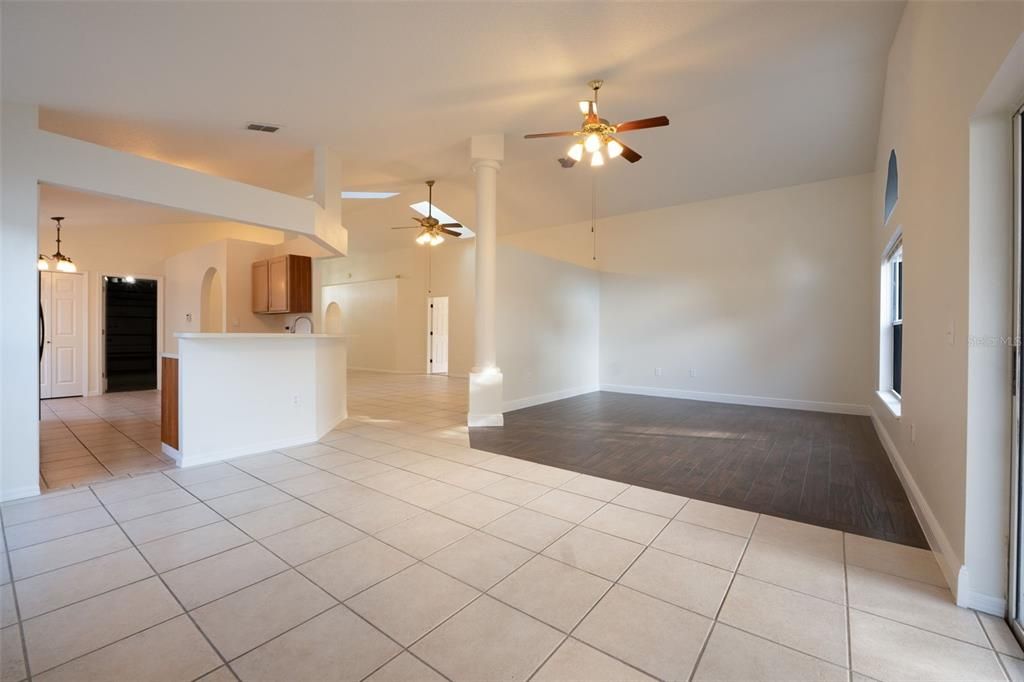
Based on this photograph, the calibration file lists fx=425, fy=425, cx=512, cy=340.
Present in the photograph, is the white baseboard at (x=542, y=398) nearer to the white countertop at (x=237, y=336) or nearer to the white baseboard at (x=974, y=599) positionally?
the white countertop at (x=237, y=336)

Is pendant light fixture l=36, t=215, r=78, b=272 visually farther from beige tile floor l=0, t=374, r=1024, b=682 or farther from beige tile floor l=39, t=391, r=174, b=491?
beige tile floor l=0, t=374, r=1024, b=682

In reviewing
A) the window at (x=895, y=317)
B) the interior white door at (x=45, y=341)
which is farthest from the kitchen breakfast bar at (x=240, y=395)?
the window at (x=895, y=317)

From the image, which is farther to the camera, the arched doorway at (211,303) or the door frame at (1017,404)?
the arched doorway at (211,303)

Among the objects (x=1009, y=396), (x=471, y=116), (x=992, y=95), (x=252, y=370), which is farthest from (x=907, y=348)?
(x=252, y=370)

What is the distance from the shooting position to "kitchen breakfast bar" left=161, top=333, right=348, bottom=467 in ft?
11.4

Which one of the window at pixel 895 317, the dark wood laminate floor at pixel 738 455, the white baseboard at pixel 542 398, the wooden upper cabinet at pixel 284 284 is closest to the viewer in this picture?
the dark wood laminate floor at pixel 738 455

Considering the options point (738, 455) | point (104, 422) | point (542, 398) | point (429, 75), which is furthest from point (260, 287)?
point (738, 455)

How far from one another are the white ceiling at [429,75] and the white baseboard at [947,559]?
3.34 meters

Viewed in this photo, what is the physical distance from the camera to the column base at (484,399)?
16.5 feet

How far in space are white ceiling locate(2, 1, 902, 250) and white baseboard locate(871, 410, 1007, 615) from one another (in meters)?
3.34

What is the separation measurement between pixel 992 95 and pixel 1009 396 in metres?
1.15

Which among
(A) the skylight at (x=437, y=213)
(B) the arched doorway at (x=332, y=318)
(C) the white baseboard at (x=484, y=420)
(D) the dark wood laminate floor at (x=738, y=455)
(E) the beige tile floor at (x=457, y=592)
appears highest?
(A) the skylight at (x=437, y=213)

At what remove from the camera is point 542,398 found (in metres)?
6.70

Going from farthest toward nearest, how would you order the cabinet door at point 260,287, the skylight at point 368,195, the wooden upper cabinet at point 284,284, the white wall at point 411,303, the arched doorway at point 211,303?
1. the white wall at point 411,303
2. the skylight at point 368,195
3. the cabinet door at point 260,287
4. the arched doorway at point 211,303
5. the wooden upper cabinet at point 284,284
